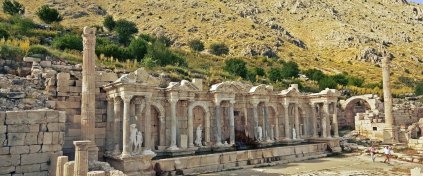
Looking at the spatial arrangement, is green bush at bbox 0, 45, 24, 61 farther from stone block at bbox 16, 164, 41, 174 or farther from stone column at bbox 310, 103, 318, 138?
stone column at bbox 310, 103, 318, 138

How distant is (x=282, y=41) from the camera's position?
69625 millimetres

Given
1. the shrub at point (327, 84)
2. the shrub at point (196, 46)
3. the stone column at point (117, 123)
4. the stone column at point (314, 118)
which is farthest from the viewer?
the shrub at point (196, 46)

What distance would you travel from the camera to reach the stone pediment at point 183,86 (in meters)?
17.3

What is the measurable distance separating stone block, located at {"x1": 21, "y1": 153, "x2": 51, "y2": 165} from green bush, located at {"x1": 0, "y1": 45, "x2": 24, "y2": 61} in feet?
34.4

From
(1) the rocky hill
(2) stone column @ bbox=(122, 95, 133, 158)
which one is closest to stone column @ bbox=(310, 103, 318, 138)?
(2) stone column @ bbox=(122, 95, 133, 158)

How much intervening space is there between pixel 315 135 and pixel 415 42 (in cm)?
6514

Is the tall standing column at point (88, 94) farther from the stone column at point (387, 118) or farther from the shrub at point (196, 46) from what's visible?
the shrub at point (196, 46)

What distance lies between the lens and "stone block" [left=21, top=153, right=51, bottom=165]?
11.9m

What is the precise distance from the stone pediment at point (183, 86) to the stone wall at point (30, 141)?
5751 mm

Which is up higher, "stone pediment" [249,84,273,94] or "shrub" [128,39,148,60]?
"shrub" [128,39,148,60]

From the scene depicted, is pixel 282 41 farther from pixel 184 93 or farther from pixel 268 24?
pixel 184 93

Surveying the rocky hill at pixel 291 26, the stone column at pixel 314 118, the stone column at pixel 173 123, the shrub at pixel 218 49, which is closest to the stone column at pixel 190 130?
the stone column at pixel 173 123

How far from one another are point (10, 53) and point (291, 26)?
71.3 meters

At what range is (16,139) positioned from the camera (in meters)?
11.8
